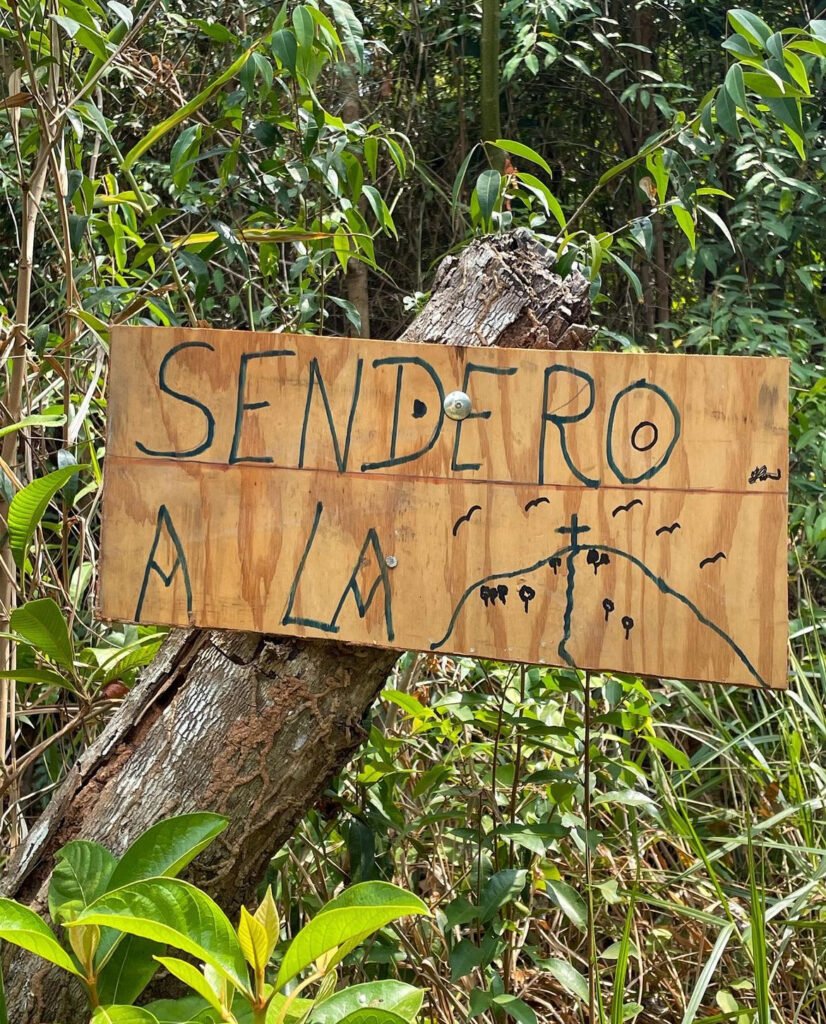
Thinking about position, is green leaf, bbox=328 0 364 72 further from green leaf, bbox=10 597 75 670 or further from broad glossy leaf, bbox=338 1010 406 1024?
broad glossy leaf, bbox=338 1010 406 1024

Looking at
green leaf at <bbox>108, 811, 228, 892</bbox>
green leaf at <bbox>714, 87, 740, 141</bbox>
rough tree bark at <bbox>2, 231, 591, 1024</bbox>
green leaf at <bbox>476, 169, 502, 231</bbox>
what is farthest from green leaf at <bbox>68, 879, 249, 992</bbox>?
green leaf at <bbox>714, 87, 740, 141</bbox>

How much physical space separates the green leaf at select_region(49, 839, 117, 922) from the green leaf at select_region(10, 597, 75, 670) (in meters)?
0.28

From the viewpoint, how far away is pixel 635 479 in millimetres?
1063

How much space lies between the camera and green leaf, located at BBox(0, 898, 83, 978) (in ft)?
2.89

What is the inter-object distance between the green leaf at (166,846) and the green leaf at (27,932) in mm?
95

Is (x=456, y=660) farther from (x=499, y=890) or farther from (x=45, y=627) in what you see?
(x=45, y=627)

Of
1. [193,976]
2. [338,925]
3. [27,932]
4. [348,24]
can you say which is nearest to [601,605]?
[338,925]

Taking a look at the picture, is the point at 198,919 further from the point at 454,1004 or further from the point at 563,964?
the point at 454,1004

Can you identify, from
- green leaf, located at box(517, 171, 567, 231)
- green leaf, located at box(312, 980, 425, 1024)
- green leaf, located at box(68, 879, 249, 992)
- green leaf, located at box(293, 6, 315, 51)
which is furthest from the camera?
green leaf, located at box(517, 171, 567, 231)

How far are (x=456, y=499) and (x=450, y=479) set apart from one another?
23mm

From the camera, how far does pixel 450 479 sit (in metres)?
1.10

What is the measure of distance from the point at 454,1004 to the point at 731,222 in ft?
8.08

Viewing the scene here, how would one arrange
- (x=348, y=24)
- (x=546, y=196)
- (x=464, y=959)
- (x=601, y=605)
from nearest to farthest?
(x=601, y=605) < (x=464, y=959) < (x=348, y=24) < (x=546, y=196)

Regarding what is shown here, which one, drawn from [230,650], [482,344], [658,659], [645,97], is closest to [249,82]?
[482,344]
